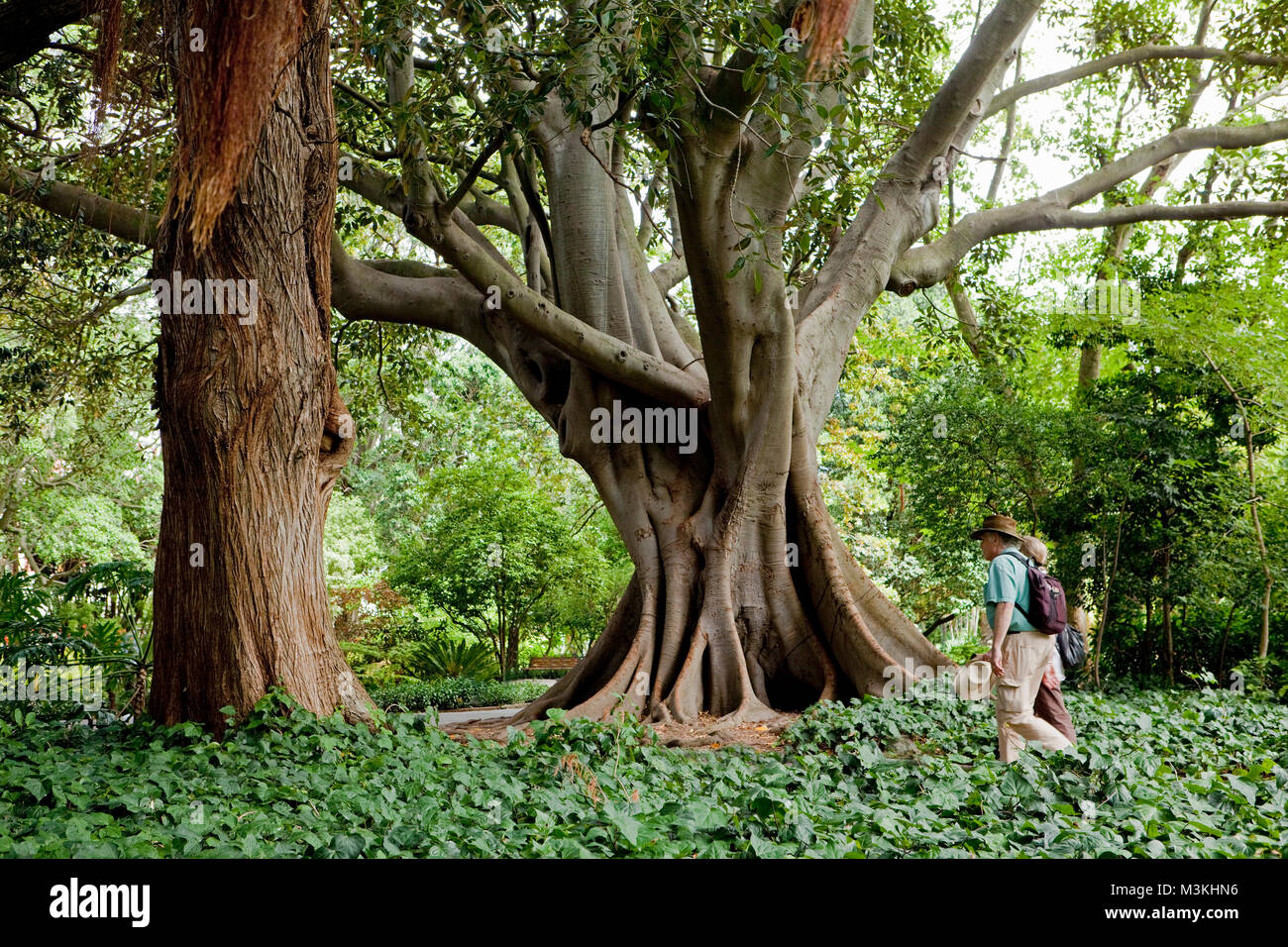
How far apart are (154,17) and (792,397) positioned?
4808 millimetres

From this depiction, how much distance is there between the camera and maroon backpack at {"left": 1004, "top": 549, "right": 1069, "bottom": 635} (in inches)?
218

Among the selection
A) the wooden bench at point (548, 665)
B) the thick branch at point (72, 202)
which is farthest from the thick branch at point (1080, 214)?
the wooden bench at point (548, 665)

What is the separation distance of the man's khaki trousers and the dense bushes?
26.2ft

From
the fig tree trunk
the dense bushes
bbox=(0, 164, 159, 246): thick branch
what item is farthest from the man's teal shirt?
the dense bushes

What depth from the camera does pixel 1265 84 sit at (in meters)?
11.3


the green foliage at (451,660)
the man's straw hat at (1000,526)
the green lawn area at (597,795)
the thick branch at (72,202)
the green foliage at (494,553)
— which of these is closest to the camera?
the green lawn area at (597,795)

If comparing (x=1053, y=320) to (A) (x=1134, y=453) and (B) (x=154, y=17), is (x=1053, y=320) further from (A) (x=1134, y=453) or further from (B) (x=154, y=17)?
(B) (x=154, y=17)

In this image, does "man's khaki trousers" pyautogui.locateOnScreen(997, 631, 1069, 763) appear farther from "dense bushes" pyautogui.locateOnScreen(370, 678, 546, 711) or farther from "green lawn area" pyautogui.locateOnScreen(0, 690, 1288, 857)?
"dense bushes" pyautogui.locateOnScreen(370, 678, 546, 711)

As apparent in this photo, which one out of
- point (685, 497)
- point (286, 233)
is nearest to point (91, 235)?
point (286, 233)

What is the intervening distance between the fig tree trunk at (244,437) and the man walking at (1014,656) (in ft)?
12.4

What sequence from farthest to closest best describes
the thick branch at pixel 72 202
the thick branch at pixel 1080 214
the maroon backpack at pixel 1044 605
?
the thick branch at pixel 1080 214 < the thick branch at pixel 72 202 < the maroon backpack at pixel 1044 605

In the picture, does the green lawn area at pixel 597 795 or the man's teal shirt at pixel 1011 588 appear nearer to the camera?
the green lawn area at pixel 597 795

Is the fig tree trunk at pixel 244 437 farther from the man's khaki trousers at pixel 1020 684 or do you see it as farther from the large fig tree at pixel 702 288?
the man's khaki trousers at pixel 1020 684

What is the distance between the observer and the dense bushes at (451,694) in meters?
13.0
